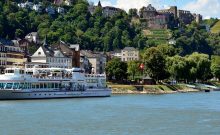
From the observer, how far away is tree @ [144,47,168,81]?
4870 inches

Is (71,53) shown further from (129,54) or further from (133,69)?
(129,54)

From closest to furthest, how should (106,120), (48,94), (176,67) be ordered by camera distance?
1. (106,120)
2. (48,94)
3. (176,67)

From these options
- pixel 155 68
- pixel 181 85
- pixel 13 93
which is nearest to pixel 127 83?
pixel 155 68

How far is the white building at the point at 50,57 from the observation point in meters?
126

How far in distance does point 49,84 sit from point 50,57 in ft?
A: 142

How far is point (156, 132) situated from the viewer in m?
44.2

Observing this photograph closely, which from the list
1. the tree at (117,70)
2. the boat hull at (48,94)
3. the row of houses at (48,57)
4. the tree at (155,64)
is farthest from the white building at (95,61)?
the boat hull at (48,94)

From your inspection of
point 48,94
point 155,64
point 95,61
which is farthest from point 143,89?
point 95,61

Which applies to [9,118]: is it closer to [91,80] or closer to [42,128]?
[42,128]

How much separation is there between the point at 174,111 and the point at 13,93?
80.4 ft

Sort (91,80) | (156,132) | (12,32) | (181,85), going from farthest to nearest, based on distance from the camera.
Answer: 1. (12,32)
2. (181,85)
3. (91,80)
4. (156,132)

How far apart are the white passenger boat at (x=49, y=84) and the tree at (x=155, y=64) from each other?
28.3 m

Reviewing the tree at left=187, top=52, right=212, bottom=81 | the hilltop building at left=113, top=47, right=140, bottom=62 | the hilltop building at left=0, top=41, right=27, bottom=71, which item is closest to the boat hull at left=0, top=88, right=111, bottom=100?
the hilltop building at left=0, top=41, right=27, bottom=71

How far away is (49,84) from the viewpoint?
84500 millimetres
